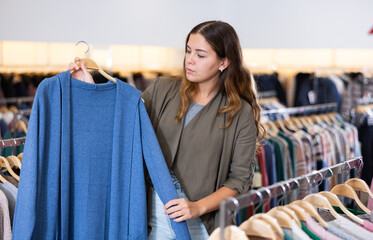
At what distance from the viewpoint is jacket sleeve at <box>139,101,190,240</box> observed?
1754 millimetres

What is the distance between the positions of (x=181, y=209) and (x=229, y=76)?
590mm

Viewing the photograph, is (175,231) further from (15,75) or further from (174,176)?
(15,75)

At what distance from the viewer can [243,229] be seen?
1305 millimetres

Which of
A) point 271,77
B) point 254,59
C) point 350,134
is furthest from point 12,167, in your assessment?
point 254,59

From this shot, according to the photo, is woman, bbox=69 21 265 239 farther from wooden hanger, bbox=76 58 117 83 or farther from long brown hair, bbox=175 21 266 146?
wooden hanger, bbox=76 58 117 83

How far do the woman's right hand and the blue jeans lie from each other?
0.51 m

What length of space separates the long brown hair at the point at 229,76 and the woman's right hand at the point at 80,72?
0.38 meters

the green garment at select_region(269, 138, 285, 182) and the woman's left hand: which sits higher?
the woman's left hand

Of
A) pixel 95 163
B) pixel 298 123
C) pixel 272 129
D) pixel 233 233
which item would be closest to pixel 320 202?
pixel 233 233

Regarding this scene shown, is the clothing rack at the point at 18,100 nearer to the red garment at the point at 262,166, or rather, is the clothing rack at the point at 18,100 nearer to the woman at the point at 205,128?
the red garment at the point at 262,166

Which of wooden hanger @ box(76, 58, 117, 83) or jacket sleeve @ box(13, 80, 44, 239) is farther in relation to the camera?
wooden hanger @ box(76, 58, 117, 83)

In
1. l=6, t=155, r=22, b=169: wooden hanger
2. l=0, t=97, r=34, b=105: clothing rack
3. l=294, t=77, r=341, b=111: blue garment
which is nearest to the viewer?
l=6, t=155, r=22, b=169: wooden hanger

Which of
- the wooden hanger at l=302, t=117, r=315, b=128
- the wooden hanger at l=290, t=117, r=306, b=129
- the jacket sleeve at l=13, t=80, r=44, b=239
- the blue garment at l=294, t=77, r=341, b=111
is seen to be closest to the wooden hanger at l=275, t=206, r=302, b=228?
the jacket sleeve at l=13, t=80, r=44, b=239

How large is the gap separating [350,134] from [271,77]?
2627mm
